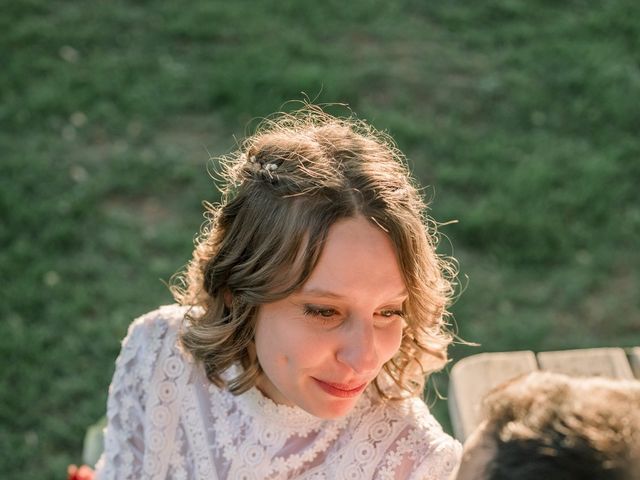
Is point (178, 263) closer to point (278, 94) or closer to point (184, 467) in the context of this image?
point (278, 94)

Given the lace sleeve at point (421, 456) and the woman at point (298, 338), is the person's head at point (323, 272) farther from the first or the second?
the lace sleeve at point (421, 456)

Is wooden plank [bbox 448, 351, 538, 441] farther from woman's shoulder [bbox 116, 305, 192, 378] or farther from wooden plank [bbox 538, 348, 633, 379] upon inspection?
woman's shoulder [bbox 116, 305, 192, 378]

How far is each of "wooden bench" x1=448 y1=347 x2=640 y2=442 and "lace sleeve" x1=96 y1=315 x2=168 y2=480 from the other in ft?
3.14

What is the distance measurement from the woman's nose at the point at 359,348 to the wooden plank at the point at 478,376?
897mm

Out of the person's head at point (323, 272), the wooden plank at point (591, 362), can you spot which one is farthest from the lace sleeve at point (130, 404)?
the wooden plank at point (591, 362)

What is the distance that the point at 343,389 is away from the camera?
6.95 ft

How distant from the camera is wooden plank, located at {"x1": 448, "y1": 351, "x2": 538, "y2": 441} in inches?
114

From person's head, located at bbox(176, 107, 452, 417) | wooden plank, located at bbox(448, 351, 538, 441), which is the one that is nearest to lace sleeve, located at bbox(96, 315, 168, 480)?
person's head, located at bbox(176, 107, 452, 417)

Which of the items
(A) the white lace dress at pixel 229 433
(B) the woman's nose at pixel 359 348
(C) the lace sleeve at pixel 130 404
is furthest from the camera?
(C) the lace sleeve at pixel 130 404

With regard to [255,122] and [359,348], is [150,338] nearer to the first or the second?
[359,348]

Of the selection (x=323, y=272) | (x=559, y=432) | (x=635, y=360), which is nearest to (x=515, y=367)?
(x=635, y=360)

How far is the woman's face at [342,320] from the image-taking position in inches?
81.4

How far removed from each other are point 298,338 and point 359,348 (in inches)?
6.1

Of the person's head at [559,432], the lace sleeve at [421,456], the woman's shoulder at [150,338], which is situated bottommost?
the woman's shoulder at [150,338]
